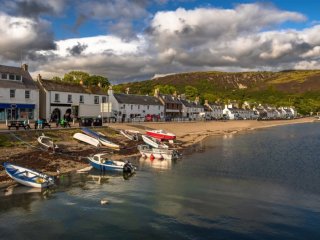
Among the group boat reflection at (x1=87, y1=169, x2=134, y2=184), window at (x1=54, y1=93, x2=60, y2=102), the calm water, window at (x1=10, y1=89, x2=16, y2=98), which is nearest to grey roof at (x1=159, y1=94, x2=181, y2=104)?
window at (x1=54, y1=93, x2=60, y2=102)

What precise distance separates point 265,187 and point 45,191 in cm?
1922

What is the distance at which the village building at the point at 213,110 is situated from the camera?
519ft

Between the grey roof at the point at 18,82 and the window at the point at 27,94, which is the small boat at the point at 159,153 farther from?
the grey roof at the point at 18,82

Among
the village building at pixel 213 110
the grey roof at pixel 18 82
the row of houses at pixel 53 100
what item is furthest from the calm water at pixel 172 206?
the village building at pixel 213 110

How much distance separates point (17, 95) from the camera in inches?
2579

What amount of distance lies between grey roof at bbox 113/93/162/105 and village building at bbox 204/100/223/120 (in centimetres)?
4468

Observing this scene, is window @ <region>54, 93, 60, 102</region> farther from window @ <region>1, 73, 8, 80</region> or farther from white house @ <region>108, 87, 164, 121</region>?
white house @ <region>108, 87, 164, 121</region>

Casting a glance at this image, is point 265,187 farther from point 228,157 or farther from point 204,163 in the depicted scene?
point 228,157

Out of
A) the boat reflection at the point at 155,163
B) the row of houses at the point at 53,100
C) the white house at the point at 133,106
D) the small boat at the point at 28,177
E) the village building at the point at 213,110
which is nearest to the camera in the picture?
the small boat at the point at 28,177

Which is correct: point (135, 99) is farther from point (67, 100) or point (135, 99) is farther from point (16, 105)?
point (16, 105)

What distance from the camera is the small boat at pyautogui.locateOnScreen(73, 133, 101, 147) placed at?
49.9 metres

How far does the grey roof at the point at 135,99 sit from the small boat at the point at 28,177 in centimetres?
6643

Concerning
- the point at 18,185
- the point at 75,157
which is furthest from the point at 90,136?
the point at 18,185

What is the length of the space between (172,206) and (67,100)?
55.6 meters
